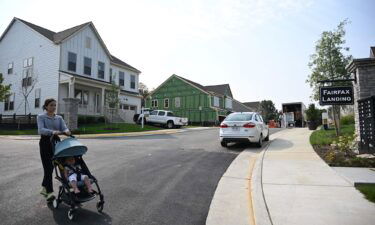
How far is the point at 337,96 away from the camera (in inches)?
341

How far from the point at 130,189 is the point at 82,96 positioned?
22855 millimetres

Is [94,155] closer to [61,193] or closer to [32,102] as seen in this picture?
[61,193]

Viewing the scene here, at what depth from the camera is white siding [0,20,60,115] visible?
24.0 meters

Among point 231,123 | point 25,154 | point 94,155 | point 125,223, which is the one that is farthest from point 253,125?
point 25,154

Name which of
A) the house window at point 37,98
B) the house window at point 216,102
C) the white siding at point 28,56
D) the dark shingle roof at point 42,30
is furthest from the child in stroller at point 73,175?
the house window at point 216,102

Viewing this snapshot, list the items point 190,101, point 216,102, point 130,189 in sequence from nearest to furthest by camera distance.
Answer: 1. point 130,189
2. point 190,101
3. point 216,102

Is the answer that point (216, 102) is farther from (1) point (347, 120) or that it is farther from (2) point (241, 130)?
(2) point (241, 130)

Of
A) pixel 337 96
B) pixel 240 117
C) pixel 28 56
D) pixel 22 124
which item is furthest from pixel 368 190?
pixel 28 56

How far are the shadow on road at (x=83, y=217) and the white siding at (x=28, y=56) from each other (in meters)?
22.3

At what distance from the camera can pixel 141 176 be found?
6.08 m

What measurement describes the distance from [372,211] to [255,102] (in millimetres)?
82522

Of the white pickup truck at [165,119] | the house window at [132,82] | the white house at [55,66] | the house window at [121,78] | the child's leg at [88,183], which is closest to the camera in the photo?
the child's leg at [88,183]

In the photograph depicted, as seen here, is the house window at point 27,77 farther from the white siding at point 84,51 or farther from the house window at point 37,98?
the white siding at point 84,51

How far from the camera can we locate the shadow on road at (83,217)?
11.9 feet
